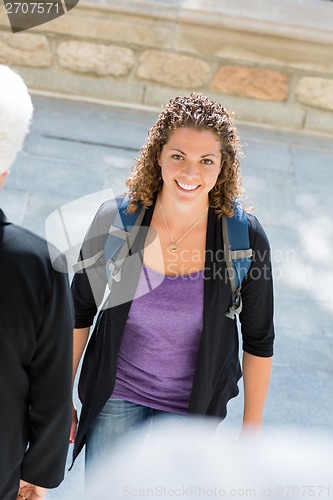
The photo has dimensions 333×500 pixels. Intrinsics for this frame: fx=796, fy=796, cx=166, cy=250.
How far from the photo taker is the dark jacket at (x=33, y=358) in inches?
64.4

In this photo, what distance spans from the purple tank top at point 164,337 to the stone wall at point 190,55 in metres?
3.81

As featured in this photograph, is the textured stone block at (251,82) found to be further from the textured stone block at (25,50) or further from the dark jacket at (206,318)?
the dark jacket at (206,318)

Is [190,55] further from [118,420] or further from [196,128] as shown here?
[118,420]

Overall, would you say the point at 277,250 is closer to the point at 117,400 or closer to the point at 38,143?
the point at 38,143

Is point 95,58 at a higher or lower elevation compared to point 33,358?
lower

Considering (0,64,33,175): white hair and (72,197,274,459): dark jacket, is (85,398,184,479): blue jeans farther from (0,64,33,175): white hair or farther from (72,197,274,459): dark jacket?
(0,64,33,175): white hair

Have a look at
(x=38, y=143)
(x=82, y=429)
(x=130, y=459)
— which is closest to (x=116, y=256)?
(x=82, y=429)

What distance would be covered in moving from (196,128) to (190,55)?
3691mm

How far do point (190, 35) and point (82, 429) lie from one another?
3.99m

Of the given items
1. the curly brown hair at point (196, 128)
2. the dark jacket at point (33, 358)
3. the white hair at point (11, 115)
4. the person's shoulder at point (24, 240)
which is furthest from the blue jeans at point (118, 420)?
the white hair at point (11, 115)

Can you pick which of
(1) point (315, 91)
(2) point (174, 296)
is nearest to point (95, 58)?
(1) point (315, 91)

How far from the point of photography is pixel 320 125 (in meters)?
6.20

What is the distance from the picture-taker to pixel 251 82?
5.99 metres

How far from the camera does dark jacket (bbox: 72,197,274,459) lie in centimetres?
236
